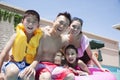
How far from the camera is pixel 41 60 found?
3055 mm

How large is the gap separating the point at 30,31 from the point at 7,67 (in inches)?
21.5

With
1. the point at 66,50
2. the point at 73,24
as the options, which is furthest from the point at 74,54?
the point at 73,24

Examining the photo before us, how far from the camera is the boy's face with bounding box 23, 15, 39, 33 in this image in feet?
9.30

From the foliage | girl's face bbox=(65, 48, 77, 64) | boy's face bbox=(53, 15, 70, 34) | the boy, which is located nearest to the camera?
the boy

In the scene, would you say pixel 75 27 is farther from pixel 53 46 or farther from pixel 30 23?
pixel 30 23

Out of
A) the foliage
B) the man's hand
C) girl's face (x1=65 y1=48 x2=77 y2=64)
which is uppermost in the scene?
the foliage

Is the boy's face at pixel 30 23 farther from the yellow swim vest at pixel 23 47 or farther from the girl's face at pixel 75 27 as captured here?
the girl's face at pixel 75 27

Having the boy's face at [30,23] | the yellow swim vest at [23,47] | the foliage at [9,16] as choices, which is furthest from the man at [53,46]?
the foliage at [9,16]

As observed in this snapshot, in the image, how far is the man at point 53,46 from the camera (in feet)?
9.35

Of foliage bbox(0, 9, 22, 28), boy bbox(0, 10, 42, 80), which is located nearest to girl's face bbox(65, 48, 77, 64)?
boy bbox(0, 10, 42, 80)

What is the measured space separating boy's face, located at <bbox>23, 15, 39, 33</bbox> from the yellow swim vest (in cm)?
9

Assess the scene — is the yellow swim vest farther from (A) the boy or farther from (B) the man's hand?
(B) the man's hand

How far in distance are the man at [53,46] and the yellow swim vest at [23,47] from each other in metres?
0.11

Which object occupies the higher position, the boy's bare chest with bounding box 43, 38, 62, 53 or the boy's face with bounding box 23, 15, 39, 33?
the boy's face with bounding box 23, 15, 39, 33
